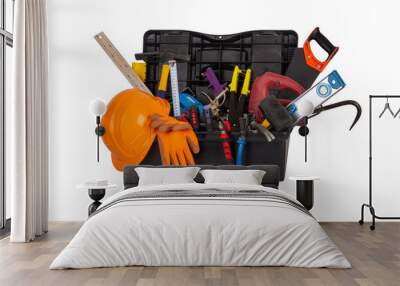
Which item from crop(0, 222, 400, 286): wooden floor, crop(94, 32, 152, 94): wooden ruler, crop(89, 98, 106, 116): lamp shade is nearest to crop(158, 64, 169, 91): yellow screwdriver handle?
crop(94, 32, 152, 94): wooden ruler

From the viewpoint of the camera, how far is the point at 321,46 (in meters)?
5.77

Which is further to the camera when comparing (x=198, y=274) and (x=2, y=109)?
(x=2, y=109)

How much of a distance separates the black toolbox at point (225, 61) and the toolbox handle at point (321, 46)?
159 millimetres

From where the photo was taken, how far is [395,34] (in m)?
5.95

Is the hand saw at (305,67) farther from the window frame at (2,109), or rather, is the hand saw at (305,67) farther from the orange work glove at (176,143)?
the window frame at (2,109)

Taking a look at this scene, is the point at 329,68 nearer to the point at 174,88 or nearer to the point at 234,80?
the point at 234,80

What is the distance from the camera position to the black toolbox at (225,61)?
5.66 metres

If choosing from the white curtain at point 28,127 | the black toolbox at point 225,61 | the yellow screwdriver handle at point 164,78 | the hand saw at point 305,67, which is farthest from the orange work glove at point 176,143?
the white curtain at point 28,127

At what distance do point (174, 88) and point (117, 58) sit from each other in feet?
2.38

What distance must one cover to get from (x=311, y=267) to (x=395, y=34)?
3438 millimetres

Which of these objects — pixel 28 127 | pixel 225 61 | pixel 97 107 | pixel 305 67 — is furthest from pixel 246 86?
pixel 28 127

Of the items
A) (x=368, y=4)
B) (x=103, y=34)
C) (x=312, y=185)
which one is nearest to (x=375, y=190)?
(x=312, y=185)

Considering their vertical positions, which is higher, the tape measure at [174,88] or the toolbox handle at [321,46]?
the toolbox handle at [321,46]

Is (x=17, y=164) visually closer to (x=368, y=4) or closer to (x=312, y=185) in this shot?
(x=312, y=185)
